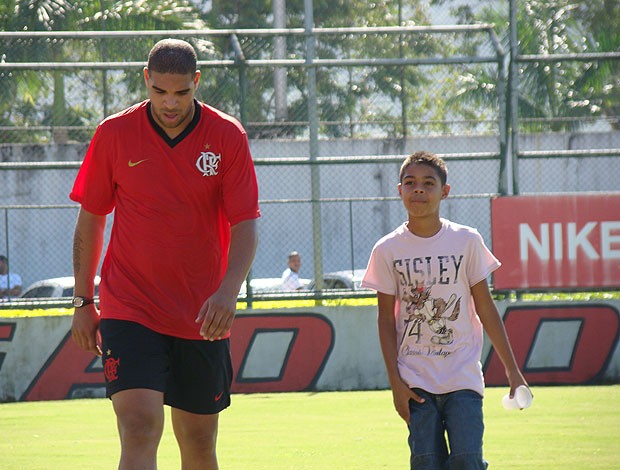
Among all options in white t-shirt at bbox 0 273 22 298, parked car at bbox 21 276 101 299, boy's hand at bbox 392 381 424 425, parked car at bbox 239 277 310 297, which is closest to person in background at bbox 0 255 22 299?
white t-shirt at bbox 0 273 22 298

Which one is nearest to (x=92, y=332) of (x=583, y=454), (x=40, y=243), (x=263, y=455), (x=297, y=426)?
(x=263, y=455)

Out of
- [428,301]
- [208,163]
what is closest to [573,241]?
[428,301]

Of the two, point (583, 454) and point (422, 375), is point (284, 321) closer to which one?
point (583, 454)

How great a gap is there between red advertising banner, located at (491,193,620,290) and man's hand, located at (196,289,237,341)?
9207 mm

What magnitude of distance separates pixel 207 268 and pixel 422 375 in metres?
1.09

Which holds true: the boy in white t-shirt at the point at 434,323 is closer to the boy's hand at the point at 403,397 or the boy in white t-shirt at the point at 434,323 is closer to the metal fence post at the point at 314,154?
the boy's hand at the point at 403,397

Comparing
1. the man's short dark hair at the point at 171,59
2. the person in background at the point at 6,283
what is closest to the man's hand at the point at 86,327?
the man's short dark hair at the point at 171,59

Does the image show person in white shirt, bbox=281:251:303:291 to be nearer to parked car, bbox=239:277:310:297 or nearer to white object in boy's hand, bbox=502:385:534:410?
parked car, bbox=239:277:310:297

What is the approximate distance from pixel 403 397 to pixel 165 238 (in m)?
1.29

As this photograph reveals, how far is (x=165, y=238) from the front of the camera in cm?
522

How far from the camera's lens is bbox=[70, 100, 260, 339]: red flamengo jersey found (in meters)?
5.21

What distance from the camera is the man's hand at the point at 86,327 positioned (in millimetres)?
5309

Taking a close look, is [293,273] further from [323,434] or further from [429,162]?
[429,162]

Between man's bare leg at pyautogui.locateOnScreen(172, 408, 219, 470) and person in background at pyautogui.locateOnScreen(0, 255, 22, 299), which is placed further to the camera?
person in background at pyautogui.locateOnScreen(0, 255, 22, 299)
